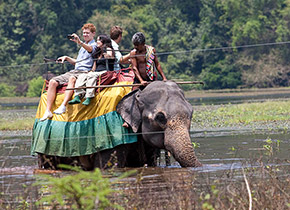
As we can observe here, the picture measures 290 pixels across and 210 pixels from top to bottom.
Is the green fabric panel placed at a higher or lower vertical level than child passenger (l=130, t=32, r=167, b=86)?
lower

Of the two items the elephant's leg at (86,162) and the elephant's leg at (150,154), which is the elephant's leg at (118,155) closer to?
the elephant's leg at (150,154)

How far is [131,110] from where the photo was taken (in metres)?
10.5

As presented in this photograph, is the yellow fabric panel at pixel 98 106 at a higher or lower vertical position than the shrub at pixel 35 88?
higher

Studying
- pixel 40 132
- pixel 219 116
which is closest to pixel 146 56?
pixel 40 132

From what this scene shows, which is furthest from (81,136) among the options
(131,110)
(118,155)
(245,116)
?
(245,116)

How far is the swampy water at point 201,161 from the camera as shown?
341 inches

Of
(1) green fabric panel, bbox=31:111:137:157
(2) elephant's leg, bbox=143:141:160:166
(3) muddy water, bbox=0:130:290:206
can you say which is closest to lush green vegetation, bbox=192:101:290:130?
(3) muddy water, bbox=0:130:290:206

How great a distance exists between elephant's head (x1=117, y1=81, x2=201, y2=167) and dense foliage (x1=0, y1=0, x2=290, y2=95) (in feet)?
150

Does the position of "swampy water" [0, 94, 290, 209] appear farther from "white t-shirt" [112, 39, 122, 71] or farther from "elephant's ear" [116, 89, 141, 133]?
"white t-shirt" [112, 39, 122, 71]

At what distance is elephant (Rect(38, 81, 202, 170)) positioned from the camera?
32.3ft

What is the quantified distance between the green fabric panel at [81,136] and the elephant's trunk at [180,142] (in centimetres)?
72

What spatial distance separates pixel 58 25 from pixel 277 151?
50.5 metres

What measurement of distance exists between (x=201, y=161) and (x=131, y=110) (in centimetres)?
195

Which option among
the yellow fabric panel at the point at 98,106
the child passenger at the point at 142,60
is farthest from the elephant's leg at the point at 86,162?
the child passenger at the point at 142,60
